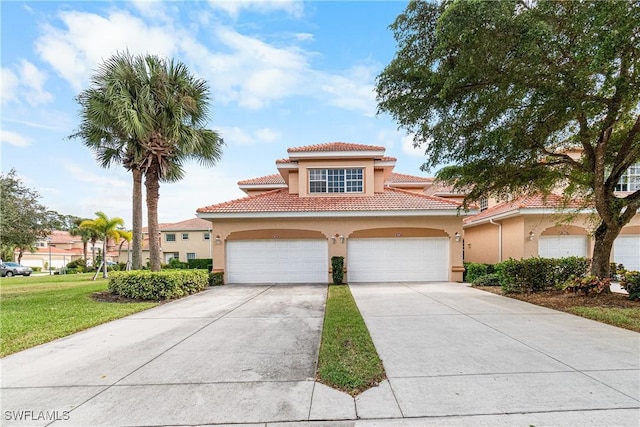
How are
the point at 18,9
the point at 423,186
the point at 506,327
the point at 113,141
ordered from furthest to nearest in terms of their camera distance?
the point at 423,186
the point at 113,141
the point at 18,9
the point at 506,327

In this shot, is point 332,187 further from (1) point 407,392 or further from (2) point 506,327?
(1) point 407,392

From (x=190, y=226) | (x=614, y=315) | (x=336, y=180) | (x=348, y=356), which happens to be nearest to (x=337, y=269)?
(x=336, y=180)

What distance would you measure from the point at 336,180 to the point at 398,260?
499 centimetres

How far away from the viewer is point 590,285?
885cm

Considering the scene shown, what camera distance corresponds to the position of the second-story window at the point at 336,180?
15.8 m

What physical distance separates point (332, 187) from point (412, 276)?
18.9 feet

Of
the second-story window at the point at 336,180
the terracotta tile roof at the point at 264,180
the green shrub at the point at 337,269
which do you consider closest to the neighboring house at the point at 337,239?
the green shrub at the point at 337,269

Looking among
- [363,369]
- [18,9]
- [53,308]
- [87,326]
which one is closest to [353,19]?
[18,9]

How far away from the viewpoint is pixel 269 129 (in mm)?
15852

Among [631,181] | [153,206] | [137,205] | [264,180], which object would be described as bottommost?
[153,206]

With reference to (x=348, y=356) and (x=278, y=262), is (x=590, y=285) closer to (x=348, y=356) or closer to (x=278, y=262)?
(x=348, y=356)

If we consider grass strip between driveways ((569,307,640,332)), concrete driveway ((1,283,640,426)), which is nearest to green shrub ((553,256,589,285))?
grass strip between driveways ((569,307,640,332))

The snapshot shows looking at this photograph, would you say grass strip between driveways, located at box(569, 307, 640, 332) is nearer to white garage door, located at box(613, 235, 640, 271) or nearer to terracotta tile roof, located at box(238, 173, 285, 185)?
white garage door, located at box(613, 235, 640, 271)

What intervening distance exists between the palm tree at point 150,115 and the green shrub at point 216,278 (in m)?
3.03
